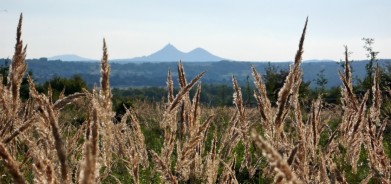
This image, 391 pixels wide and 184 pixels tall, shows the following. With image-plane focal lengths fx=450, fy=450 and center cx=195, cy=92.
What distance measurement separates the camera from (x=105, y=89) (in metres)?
1.62

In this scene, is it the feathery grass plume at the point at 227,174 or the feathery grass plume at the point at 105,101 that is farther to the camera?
the feathery grass plume at the point at 227,174

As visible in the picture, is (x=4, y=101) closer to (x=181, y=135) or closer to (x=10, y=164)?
(x=181, y=135)

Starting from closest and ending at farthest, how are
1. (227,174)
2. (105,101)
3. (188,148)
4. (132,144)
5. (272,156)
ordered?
1. (272,156)
2. (105,101)
3. (188,148)
4. (227,174)
5. (132,144)

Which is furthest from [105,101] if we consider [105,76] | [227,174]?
[227,174]

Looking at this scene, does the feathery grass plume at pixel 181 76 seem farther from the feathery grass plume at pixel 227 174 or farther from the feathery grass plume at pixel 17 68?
the feathery grass plume at pixel 17 68

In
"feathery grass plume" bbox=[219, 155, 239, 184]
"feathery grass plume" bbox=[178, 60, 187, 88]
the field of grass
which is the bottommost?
"feathery grass plume" bbox=[219, 155, 239, 184]

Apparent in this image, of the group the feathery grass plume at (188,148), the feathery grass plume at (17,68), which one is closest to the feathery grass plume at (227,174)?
the feathery grass plume at (188,148)

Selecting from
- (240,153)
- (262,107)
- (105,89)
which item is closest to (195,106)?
(262,107)

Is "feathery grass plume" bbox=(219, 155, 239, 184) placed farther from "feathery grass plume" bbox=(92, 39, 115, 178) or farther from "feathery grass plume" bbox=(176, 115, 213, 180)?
"feathery grass plume" bbox=(92, 39, 115, 178)

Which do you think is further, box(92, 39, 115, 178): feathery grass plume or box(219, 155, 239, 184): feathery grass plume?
box(219, 155, 239, 184): feathery grass plume

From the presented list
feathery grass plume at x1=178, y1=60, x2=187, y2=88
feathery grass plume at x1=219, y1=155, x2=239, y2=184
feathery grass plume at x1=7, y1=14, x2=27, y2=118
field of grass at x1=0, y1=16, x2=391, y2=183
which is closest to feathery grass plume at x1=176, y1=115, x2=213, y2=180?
field of grass at x1=0, y1=16, x2=391, y2=183

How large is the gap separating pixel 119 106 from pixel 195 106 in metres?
14.6

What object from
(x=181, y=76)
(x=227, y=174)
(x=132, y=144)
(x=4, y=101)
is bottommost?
(x=227, y=174)

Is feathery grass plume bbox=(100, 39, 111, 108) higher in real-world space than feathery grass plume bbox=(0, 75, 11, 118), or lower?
higher
